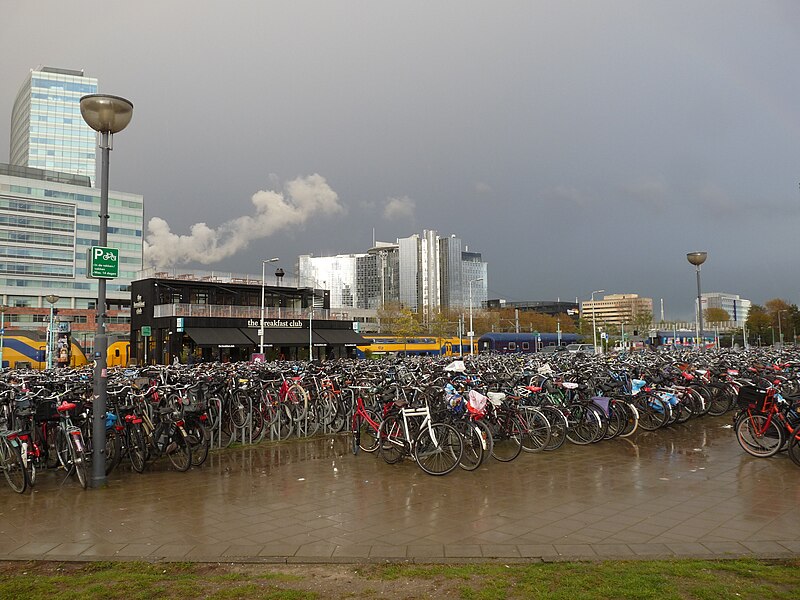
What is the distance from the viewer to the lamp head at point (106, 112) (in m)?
7.29

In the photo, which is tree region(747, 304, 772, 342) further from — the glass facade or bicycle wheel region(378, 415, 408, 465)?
bicycle wheel region(378, 415, 408, 465)

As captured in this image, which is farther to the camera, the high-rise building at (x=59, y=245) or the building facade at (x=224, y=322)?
the high-rise building at (x=59, y=245)

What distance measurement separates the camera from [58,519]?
561 centimetres

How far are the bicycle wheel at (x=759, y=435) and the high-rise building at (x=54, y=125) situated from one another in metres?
135

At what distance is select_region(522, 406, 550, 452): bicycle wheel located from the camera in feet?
27.8

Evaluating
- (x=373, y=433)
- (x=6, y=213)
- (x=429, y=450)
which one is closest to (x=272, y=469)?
(x=373, y=433)

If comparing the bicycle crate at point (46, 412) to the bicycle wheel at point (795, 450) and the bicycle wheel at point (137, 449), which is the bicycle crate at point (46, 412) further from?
the bicycle wheel at point (795, 450)

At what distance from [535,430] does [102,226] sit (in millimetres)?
6526

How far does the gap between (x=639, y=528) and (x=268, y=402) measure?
270 inches

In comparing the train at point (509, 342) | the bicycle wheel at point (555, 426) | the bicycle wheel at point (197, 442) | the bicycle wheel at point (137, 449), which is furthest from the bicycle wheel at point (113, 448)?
the train at point (509, 342)

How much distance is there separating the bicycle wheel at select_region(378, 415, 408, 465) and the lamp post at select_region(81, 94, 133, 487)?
346cm

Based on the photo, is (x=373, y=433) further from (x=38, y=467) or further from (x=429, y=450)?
(x=38, y=467)

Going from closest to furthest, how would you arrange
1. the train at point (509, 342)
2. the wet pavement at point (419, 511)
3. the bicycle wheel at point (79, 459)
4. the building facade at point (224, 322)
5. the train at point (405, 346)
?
the wet pavement at point (419, 511), the bicycle wheel at point (79, 459), the building facade at point (224, 322), the train at point (405, 346), the train at point (509, 342)

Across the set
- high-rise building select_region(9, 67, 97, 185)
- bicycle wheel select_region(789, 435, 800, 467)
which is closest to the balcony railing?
bicycle wheel select_region(789, 435, 800, 467)
